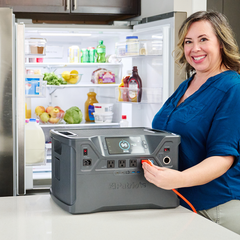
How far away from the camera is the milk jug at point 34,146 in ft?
8.05

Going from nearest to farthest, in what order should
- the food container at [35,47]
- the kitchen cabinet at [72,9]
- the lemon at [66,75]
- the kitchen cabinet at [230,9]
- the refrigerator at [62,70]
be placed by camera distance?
the refrigerator at [62,70]
the kitchen cabinet at [230,9]
the kitchen cabinet at [72,9]
the food container at [35,47]
the lemon at [66,75]

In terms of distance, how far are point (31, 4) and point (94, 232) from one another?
2049 millimetres

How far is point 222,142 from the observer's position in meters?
1.17

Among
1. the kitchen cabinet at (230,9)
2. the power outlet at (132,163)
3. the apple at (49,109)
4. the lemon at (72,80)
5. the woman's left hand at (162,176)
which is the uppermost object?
the kitchen cabinet at (230,9)

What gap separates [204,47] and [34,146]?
1513 mm

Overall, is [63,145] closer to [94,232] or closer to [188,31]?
[94,232]

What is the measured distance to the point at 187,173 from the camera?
111 centimetres

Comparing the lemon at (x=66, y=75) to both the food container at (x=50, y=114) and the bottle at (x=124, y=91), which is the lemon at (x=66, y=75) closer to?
the food container at (x=50, y=114)

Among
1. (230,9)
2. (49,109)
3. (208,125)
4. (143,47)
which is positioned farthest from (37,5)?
(208,125)

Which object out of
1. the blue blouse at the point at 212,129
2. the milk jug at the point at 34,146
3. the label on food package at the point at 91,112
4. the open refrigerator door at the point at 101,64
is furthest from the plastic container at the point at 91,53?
the blue blouse at the point at 212,129

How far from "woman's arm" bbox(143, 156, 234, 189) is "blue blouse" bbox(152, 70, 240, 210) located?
33 mm

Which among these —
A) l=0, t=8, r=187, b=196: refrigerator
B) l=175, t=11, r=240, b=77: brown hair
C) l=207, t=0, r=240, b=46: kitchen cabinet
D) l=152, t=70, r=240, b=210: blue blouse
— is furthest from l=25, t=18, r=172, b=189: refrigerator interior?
l=152, t=70, r=240, b=210: blue blouse

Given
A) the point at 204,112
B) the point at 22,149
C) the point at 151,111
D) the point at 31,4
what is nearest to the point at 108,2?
the point at 31,4

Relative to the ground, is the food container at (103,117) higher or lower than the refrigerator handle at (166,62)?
lower
